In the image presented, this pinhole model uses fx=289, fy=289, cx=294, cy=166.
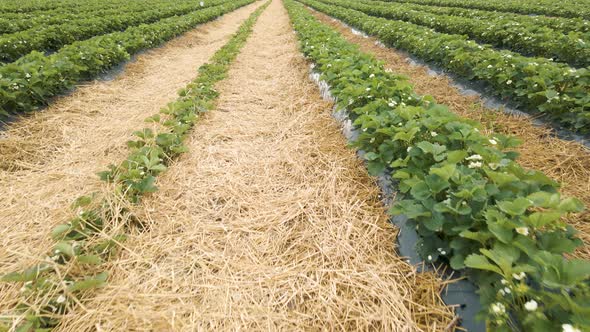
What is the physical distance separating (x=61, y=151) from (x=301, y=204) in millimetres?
2967

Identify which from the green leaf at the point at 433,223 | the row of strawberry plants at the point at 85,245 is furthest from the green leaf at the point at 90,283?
the green leaf at the point at 433,223

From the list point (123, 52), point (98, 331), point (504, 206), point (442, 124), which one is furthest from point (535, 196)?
point (123, 52)

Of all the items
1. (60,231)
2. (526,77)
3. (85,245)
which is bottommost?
(85,245)

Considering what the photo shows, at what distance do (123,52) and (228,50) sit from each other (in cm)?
258

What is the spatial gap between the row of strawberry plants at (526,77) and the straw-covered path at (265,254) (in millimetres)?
2685

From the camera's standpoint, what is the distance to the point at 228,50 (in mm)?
7926

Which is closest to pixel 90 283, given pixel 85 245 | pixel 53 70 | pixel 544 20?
pixel 85 245

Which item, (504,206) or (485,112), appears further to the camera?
(485,112)

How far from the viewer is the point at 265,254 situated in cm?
207

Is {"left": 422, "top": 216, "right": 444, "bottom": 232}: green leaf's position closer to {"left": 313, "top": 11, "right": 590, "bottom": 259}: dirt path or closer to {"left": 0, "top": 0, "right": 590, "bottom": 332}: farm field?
{"left": 0, "top": 0, "right": 590, "bottom": 332}: farm field

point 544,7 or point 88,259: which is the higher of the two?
point 544,7

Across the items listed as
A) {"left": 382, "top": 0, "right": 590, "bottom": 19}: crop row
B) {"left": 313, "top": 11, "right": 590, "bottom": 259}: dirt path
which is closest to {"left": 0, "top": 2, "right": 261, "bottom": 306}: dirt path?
{"left": 313, "top": 11, "right": 590, "bottom": 259}: dirt path

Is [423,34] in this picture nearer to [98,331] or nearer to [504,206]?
[504,206]

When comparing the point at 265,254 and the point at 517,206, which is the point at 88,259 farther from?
the point at 517,206
